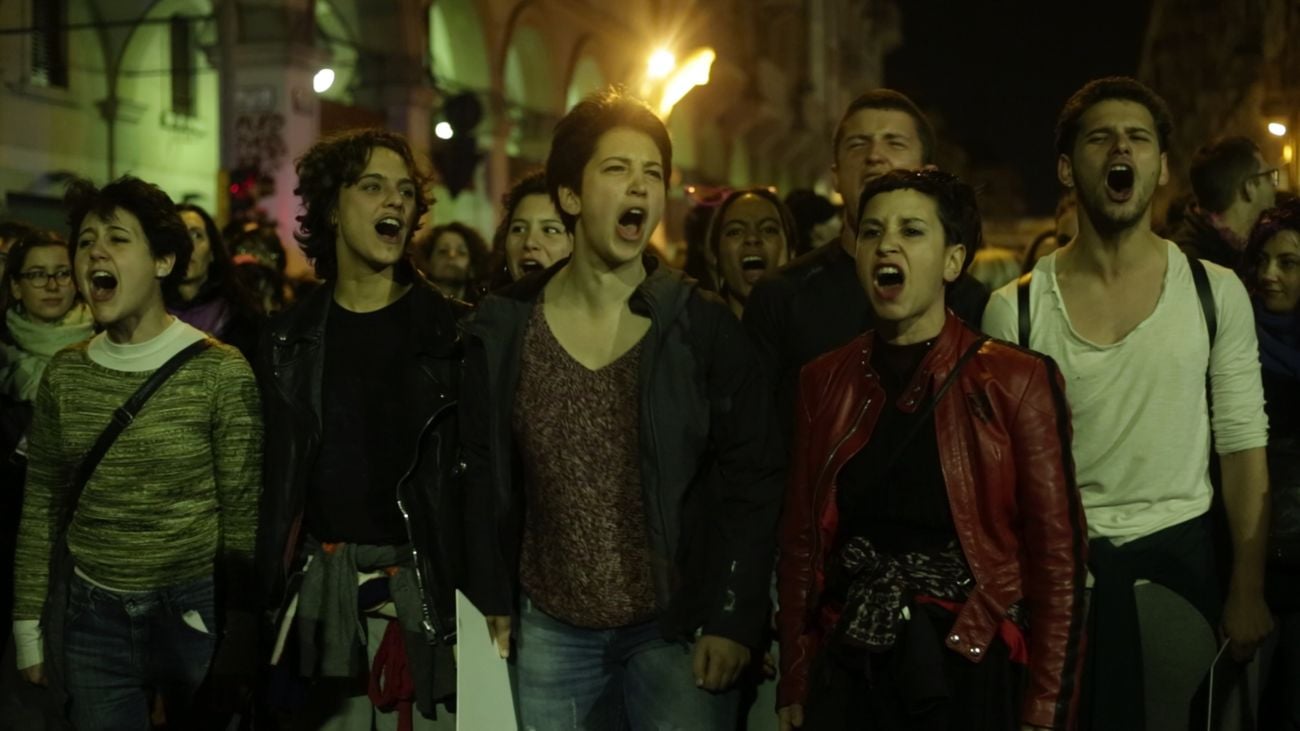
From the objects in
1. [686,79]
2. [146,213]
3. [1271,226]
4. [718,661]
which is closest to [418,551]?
[718,661]

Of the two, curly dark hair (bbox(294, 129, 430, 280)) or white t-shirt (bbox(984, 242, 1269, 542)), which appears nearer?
white t-shirt (bbox(984, 242, 1269, 542))

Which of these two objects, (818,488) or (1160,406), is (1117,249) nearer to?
(1160,406)

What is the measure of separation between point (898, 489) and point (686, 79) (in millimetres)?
10798

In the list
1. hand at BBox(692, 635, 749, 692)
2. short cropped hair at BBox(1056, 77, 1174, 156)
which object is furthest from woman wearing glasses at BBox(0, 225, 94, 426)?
short cropped hair at BBox(1056, 77, 1174, 156)

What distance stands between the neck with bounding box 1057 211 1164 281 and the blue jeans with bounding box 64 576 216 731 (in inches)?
118

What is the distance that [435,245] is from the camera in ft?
28.2

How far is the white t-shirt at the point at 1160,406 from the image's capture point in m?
4.15

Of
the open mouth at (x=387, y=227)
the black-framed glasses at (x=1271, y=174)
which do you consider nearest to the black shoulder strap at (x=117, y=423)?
the open mouth at (x=387, y=227)

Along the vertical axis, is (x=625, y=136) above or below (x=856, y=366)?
above

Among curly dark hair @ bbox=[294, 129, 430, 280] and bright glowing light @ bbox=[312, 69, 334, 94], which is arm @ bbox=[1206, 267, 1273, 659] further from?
bright glowing light @ bbox=[312, 69, 334, 94]

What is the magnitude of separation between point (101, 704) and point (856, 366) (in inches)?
103

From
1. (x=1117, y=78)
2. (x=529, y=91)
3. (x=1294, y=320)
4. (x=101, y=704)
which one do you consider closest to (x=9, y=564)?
(x=101, y=704)

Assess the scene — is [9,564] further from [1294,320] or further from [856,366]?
[1294,320]

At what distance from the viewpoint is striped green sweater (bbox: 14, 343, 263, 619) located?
453 centimetres
